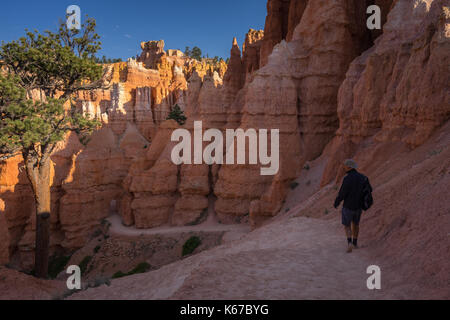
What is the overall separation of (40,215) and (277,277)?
1170cm

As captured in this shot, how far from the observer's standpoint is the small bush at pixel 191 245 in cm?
2054

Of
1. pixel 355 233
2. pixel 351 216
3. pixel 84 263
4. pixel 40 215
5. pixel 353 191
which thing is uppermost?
pixel 353 191

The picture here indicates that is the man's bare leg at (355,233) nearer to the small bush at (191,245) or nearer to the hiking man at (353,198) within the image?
the hiking man at (353,198)

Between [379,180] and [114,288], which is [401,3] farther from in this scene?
[114,288]

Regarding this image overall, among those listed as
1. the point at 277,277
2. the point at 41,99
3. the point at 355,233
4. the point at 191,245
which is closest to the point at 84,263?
the point at 191,245

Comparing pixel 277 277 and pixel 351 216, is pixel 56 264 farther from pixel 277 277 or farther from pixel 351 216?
pixel 351 216

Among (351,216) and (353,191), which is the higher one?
(353,191)

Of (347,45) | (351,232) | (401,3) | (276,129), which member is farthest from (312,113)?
(351,232)

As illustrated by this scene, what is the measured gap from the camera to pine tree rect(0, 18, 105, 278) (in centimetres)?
1072

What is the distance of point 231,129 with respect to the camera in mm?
24297

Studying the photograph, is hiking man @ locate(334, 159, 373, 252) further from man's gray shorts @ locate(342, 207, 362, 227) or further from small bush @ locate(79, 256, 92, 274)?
small bush @ locate(79, 256, 92, 274)

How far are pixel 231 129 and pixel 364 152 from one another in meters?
12.8

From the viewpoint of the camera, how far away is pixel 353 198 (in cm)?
564
